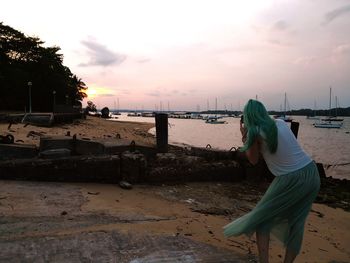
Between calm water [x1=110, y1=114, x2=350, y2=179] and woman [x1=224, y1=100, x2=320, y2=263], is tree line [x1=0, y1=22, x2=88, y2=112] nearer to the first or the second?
calm water [x1=110, y1=114, x2=350, y2=179]

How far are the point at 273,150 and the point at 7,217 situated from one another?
340 cm

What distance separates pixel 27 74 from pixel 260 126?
59.0 metres

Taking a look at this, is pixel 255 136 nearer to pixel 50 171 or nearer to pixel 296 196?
pixel 296 196

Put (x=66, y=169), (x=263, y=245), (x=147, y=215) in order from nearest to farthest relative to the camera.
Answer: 1. (x=263, y=245)
2. (x=147, y=215)
3. (x=66, y=169)

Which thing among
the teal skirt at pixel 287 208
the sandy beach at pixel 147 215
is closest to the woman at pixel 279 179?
the teal skirt at pixel 287 208

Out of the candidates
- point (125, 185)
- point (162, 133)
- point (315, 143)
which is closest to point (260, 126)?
point (125, 185)

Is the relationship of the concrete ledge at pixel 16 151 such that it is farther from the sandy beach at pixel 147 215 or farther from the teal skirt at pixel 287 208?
the teal skirt at pixel 287 208

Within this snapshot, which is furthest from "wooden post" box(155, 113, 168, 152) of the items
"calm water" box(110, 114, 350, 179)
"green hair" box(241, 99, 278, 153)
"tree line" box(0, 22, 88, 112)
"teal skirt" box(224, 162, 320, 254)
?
"tree line" box(0, 22, 88, 112)

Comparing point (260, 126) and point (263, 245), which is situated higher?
point (260, 126)

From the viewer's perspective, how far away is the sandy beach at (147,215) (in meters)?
4.69

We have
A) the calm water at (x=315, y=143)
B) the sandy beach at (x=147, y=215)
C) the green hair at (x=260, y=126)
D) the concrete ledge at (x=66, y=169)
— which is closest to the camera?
the green hair at (x=260, y=126)

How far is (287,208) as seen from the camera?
3578 mm

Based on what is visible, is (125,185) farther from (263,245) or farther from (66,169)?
(263,245)

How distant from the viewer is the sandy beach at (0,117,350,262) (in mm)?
4688
